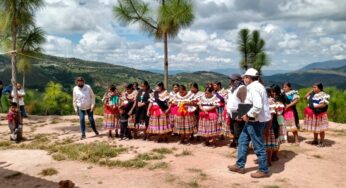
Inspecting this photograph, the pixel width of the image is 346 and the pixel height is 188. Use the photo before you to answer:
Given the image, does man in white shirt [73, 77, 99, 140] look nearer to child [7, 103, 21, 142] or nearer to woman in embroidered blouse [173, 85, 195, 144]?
child [7, 103, 21, 142]

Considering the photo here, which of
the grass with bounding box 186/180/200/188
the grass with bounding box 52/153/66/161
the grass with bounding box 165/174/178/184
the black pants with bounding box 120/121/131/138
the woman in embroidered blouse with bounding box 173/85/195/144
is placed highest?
the woman in embroidered blouse with bounding box 173/85/195/144

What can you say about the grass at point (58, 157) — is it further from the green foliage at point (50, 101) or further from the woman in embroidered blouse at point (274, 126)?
the green foliage at point (50, 101)

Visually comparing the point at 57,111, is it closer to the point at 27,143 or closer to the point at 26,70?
the point at 26,70

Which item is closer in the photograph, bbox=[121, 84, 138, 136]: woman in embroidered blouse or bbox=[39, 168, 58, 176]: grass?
bbox=[39, 168, 58, 176]: grass

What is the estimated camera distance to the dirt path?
21.5 feet

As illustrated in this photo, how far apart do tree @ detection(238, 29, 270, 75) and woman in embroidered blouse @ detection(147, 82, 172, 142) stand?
20.3m

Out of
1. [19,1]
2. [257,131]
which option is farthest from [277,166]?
[19,1]

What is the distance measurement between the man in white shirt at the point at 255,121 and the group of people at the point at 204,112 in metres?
0.02

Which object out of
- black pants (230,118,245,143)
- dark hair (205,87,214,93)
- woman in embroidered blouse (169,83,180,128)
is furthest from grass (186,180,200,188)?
woman in embroidered blouse (169,83,180,128)

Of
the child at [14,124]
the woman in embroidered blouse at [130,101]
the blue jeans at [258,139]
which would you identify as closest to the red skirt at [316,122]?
the blue jeans at [258,139]

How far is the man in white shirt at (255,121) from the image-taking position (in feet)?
21.2

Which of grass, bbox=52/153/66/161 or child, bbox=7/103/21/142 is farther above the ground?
child, bbox=7/103/21/142

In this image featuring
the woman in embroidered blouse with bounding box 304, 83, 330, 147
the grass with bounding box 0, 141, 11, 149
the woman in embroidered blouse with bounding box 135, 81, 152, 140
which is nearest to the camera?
the woman in embroidered blouse with bounding box 304, 83, 330, 147

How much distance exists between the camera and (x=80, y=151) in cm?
884
